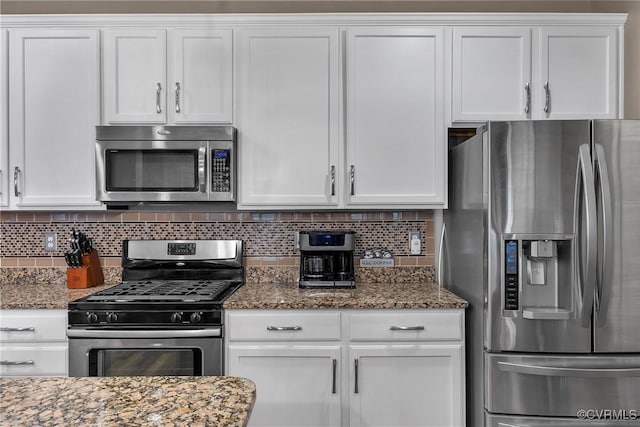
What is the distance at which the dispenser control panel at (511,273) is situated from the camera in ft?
5.97

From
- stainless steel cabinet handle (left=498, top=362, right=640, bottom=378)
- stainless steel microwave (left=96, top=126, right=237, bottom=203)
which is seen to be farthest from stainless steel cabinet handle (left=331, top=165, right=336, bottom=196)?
stainless steel cabinet handle (left=498, top=362, right=640, bottom=378)

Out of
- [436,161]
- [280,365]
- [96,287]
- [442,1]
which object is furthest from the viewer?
[442,1]

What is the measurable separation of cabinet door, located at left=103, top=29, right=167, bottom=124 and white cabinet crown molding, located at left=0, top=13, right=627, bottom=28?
0.07m

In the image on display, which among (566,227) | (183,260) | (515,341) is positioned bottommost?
(515,341)

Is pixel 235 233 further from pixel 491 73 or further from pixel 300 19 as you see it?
pixel 491 73

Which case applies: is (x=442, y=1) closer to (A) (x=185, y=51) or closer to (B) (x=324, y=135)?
(B) (x=324, y=135)

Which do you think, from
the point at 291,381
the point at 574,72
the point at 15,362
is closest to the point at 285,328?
the point at 291,381

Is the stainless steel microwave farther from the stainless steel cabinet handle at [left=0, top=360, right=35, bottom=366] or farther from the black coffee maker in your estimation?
the stainless steel cabinet handle at [left=0, top=360, right=35, bottom=366]

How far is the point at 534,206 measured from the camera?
71.4 inches

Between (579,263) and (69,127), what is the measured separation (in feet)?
8.66

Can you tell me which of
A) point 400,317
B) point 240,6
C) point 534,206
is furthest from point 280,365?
point 240,6

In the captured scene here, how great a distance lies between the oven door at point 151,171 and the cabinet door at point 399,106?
840mm

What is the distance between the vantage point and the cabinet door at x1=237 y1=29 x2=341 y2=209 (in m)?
2.35

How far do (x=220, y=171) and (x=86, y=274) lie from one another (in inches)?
40.7
